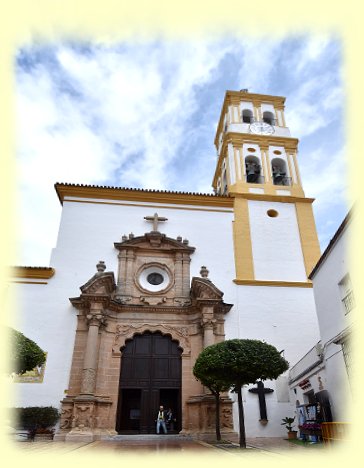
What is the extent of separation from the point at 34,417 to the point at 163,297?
5.78m

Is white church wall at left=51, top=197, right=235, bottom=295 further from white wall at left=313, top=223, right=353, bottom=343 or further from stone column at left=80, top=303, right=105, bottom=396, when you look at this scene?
white wall at left=313, top=223, right=353, bottom=343

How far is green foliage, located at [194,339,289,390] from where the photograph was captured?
965 cm

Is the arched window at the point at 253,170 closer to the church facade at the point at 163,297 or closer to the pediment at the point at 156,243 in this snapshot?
the church facade at the point at 163,297

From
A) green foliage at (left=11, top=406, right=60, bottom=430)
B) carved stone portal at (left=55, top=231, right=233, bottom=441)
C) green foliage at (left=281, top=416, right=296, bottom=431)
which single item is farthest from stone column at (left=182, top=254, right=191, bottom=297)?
green foliage at (left=11, top=406, right=60, bottom=430)

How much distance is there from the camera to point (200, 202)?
17.2m

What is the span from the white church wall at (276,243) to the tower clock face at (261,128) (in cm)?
480

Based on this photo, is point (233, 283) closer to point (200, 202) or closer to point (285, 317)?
point (285, 317)

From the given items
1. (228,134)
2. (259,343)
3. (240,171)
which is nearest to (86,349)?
(259,343)

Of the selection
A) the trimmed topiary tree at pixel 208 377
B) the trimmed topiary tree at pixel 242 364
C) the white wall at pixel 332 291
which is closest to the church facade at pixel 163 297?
the trimmed topiary tree at pixel 208 377

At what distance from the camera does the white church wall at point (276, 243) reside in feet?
52.6

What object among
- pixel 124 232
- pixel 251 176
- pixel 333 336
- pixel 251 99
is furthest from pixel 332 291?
pixel 251 99

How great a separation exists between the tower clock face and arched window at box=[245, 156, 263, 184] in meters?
1.84

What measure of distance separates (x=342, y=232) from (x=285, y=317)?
626 cm

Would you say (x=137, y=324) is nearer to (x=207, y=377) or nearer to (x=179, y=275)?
(x=179, y=275)
